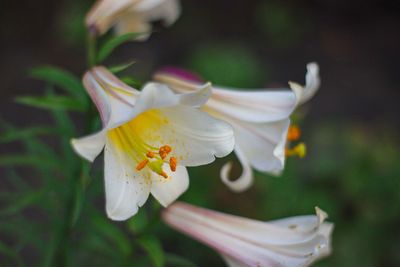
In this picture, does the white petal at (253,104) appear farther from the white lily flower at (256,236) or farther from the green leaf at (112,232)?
the green leaf at (112,232)

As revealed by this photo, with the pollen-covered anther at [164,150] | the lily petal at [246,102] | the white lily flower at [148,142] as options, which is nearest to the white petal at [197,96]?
the white lily flower at [148,142]

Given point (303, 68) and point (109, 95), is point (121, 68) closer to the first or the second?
point (109, 95)

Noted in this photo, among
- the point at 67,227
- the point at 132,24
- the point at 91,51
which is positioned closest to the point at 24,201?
the point at 67,227

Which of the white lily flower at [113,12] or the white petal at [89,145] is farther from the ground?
the white lily flower at [113,12]

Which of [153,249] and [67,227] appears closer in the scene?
[153,249]


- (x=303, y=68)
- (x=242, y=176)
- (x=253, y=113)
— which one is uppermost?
(x=253, y=113)

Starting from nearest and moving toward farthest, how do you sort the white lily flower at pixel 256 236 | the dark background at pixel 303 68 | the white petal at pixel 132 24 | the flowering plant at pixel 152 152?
1. the flowering plant at pixel 152 152
2. the white lily flower at pixel 256 236
3. the white petal at pixel 132 24
4. the dark background at pixel 303 68

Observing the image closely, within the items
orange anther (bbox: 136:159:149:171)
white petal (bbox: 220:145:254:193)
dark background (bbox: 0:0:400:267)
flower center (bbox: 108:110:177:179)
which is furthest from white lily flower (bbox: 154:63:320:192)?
dark background (bbox: 0:0:400:267)

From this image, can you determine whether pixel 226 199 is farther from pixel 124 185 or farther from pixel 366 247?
pixel 124 185
